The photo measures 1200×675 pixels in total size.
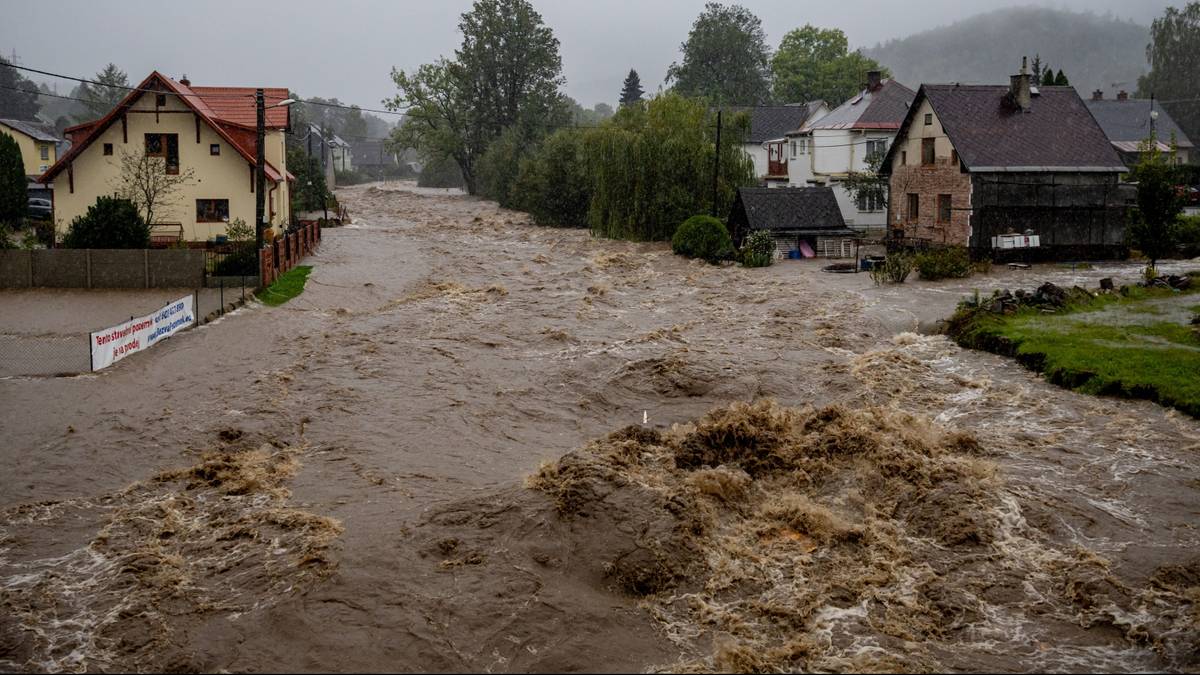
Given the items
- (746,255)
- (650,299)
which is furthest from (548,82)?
(650,299)

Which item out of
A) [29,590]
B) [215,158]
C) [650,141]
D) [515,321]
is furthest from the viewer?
[650,141]

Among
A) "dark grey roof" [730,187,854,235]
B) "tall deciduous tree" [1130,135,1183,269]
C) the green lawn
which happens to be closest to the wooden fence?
the green lawn

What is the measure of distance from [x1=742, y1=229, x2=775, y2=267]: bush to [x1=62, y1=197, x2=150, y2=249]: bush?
2307 cm

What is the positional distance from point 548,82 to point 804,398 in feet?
246

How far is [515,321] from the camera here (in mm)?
28625

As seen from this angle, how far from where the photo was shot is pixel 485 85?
90.8 meters

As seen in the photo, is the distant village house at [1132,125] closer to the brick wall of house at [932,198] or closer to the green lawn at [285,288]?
the brick wall of house at [932,198]

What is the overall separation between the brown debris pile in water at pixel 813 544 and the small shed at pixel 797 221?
2761 cm

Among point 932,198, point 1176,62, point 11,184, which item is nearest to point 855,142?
point 932,198

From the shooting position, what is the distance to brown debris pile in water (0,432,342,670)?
10.5 metres

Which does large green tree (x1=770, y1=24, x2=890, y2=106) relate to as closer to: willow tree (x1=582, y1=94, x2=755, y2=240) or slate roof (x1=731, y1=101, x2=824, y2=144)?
slate roof (x1=731, y1=101, x2=824, y2=144)

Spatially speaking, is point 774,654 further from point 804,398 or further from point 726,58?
point 726,58

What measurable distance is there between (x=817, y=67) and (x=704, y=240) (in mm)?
53855

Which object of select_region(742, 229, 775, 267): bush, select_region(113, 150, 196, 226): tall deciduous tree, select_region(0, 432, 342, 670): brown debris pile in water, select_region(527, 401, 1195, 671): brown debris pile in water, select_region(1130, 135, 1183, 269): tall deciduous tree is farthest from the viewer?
select_region(742, 229, 775, 267): bush
